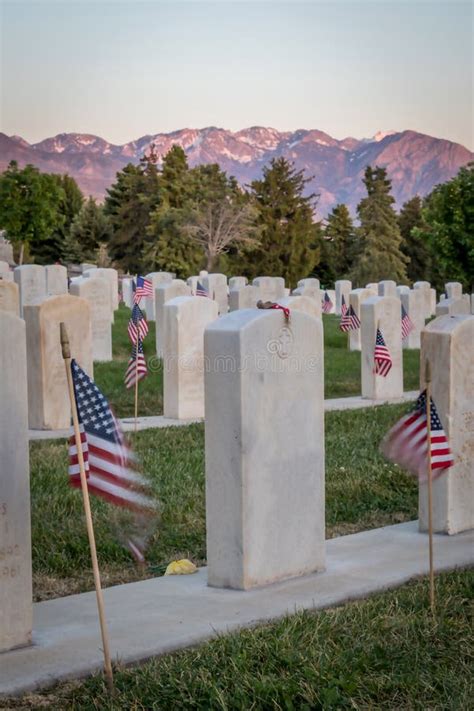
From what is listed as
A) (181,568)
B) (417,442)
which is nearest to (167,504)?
(181,568)

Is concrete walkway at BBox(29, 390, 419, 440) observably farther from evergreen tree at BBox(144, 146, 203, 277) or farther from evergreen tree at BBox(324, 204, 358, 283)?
evergreen tree at BBox(324, 204, 358, 283)

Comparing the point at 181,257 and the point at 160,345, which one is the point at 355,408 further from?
the point at 181,257

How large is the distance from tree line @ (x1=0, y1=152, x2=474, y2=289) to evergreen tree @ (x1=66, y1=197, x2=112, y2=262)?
124 centimetres

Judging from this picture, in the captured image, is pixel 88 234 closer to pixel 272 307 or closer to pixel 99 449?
pixel 272 307

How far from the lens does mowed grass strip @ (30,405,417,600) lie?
7.80 metres

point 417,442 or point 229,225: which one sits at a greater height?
point 229,225

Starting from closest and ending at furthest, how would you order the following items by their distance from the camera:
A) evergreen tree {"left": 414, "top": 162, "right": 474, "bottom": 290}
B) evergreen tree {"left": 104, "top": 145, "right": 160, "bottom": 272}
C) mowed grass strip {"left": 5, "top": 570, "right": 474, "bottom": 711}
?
A: mowed grass strip {"left": 5, "top": 570, "right": 474, "bottom": 711}
evergreen tree {"left": 414, "top": 162, "right": 474, "bottom": 290}
evergreen tree {"left": 104, "top": 145, "right": 160, "bottom": 272}

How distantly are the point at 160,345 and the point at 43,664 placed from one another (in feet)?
55.5

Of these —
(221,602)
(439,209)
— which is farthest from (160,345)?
(439,209)

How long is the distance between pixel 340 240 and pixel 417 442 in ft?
221

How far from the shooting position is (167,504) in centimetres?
927

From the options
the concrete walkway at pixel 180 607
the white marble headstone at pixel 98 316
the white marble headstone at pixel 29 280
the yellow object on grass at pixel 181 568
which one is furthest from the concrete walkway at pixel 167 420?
the white marble headstone at pixel 29 280

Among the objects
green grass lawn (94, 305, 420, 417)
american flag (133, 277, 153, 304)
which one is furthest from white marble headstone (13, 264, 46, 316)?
american flag (133, 277, 153, 304)

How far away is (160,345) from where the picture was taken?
22.4 metres
